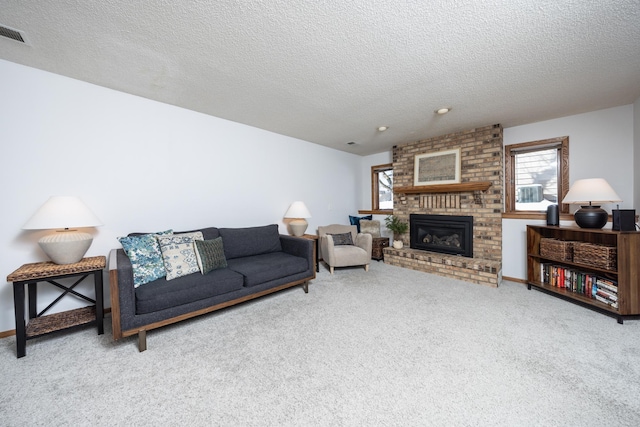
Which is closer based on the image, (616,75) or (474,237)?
(616,75)

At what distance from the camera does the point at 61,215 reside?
1997 mm

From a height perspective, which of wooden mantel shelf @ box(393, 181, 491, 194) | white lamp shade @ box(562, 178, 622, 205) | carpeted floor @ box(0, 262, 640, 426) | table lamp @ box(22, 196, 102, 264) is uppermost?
wooden mantel shelf @ box(393, 181, 491, 194)

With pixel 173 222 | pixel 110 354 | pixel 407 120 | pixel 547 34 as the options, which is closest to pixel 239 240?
pixel 173 222

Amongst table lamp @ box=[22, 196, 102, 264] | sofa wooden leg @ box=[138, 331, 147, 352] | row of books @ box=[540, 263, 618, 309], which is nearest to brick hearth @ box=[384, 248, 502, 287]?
row of books @ box=[540, 263, 618, 309]

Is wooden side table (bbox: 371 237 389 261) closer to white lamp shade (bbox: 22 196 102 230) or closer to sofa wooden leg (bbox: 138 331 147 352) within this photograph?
sofa wooden leg (bbox: 138 331 147 352)

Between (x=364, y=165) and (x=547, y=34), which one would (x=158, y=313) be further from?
(x=364, y=165)

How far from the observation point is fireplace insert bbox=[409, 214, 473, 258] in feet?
13.0

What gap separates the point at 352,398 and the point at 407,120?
3393 millimetres

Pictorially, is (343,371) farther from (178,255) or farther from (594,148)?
(594,148)

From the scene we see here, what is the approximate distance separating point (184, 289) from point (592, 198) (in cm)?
440

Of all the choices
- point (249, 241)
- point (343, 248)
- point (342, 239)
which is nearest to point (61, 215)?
point (249, 241)

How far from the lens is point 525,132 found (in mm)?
3605

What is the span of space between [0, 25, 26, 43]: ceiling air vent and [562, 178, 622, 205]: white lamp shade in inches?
213

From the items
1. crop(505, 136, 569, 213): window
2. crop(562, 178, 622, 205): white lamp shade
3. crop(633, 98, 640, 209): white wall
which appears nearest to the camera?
crop(562, 178, 622, 205): white lamp shade
